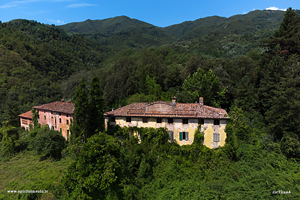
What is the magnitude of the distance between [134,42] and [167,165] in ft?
554

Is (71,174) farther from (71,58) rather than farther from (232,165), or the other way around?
(71,58)

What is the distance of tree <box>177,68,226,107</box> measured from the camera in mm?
36094

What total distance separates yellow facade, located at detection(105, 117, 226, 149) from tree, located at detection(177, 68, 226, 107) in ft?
34.2

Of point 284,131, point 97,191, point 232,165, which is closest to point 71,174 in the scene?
point 97,191

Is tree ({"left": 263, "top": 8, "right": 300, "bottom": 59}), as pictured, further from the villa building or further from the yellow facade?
the yellow facade

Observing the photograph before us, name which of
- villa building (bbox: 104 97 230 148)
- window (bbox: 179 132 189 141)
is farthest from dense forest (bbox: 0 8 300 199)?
window (bbox: 179 132 189 141)

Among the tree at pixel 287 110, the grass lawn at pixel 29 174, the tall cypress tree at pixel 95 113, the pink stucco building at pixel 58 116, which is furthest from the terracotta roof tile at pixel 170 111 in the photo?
the pink stucco building at pixel 58 116

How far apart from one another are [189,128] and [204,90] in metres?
14.6

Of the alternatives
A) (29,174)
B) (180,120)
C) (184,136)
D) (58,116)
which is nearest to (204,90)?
(180,120)

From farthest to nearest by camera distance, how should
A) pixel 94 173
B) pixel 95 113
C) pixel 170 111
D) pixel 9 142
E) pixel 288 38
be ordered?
pixel 9 142, pixel 288 38, pixel 95 113, pixel 170 111, pixel 94 173

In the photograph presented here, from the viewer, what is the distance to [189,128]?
25562mm

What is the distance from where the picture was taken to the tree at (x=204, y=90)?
118 feet

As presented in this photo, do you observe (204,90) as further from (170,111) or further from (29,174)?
(29,174)

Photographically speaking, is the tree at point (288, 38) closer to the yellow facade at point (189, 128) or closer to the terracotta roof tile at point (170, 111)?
the terracotta roof tile at point (170, 111)
